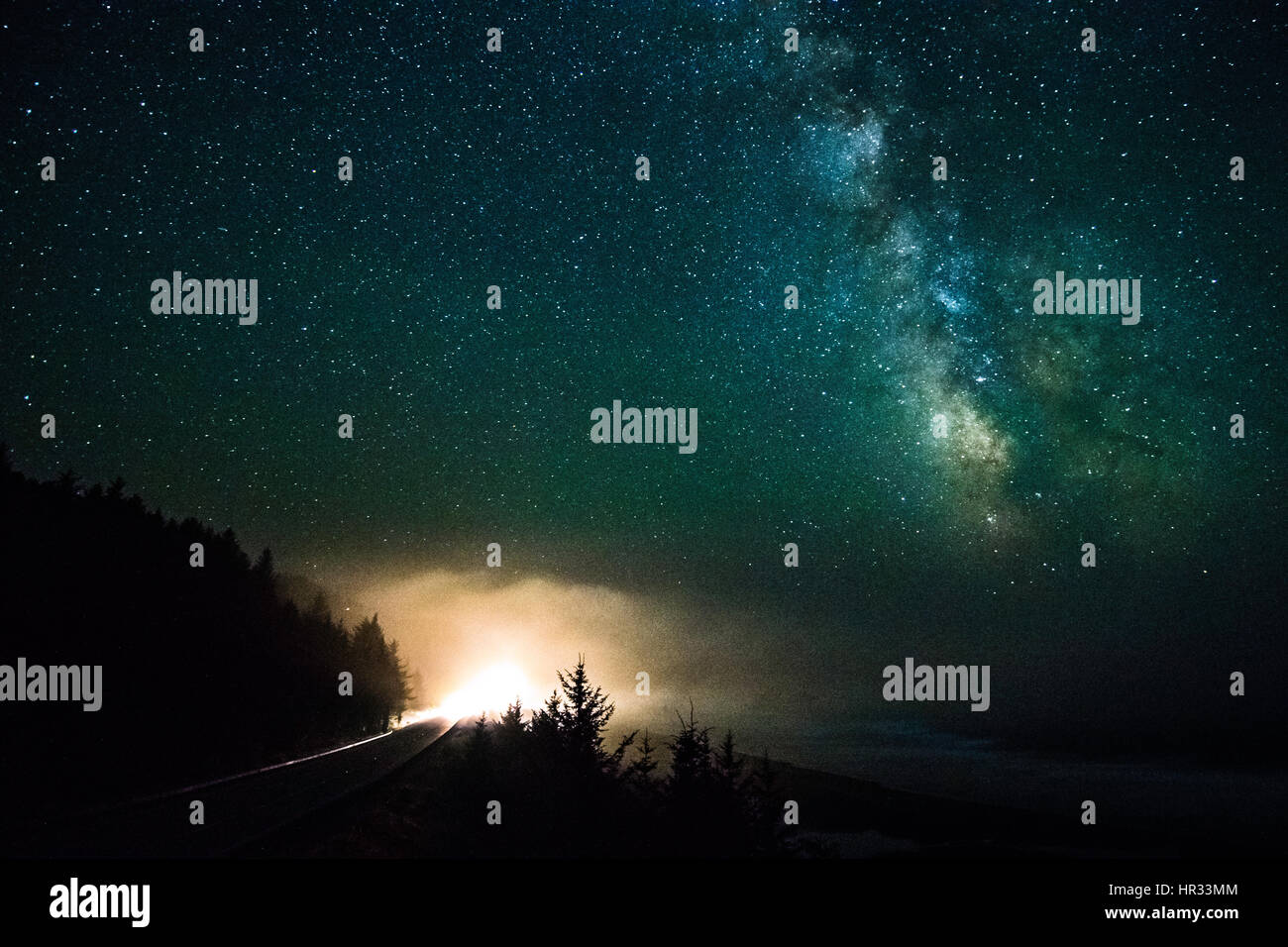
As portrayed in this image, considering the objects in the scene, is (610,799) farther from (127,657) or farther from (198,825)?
(127,657)

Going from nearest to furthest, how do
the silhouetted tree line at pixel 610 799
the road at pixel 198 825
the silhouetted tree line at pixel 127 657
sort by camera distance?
the road at pixel 198 825, the silhouetted tree line at pixel 610 799, the silhouetted tree line at pixel 127 657

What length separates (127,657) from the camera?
22266 millimetres

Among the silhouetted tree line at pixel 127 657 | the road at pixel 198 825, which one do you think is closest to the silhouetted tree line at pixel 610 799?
the road at pixel 198 825

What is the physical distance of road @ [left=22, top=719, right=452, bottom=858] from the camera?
9.89 m

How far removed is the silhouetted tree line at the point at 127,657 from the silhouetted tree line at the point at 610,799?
923cm

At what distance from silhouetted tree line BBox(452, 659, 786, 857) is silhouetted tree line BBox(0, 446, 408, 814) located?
9.23 m

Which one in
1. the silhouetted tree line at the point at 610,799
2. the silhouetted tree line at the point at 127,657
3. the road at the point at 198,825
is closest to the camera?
the road at the point at 198,825

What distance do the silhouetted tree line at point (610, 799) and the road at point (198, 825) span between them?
11.7 ft

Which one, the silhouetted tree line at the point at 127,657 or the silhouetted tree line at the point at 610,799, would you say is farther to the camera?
the silhouetted tree line at the point at 127,657

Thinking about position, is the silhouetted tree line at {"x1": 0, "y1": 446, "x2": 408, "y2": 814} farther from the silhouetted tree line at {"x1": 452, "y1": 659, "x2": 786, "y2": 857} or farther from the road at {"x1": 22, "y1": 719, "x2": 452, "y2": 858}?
the silhouetted tree line at {"x1": 452, "y1": 659, "x2": 786, "y2": 857}

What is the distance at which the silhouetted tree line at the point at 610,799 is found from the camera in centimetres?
1265

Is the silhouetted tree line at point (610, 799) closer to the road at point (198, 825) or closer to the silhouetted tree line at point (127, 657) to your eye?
the road at point (198, 825)
